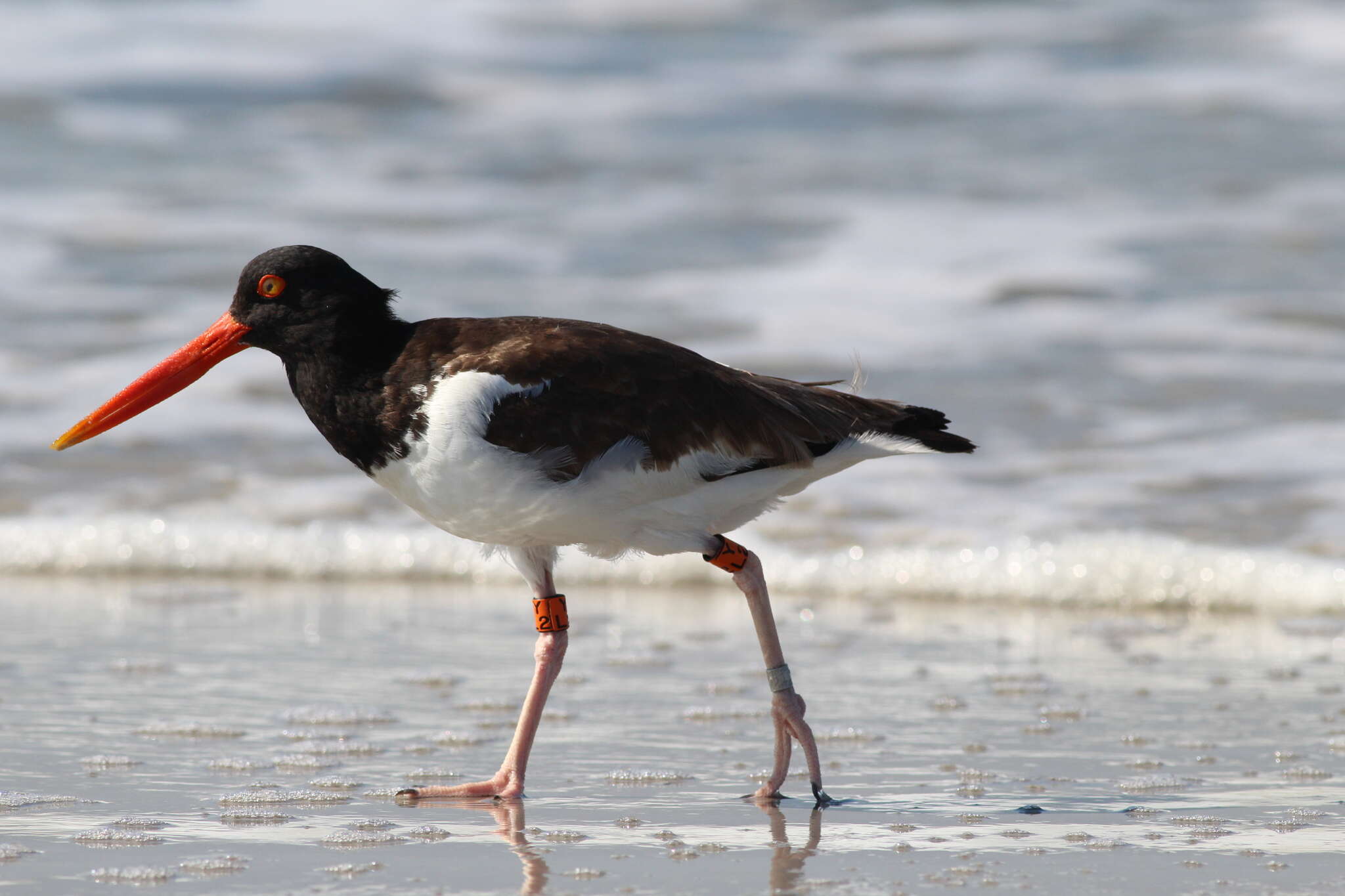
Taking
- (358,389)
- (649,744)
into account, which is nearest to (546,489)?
(358,389)

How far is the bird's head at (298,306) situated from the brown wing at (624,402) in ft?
0.59

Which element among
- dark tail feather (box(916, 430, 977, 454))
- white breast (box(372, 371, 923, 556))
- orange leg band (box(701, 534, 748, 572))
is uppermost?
dark tail feather (box(916, 430, 977, 454))

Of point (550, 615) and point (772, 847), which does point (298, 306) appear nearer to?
point (550, 615)

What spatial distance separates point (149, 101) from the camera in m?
16.2

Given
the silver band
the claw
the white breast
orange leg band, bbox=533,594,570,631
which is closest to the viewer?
the white breast

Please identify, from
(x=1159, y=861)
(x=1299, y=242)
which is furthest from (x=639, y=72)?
(x=1159, y=861)

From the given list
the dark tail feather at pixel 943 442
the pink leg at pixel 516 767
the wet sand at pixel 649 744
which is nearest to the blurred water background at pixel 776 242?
the wet sand at pixel 649 744

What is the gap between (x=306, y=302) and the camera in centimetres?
441

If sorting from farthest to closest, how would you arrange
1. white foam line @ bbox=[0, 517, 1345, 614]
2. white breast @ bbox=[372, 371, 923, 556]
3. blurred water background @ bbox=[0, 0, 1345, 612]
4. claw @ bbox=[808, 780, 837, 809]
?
blurred water background @ bbox=[0, 0, 1345, 612] → white foam line @ bbox=[0, 517, 1345, 614] → claw @ bbox=[808, 780, 837, 809] → white breast @ bbox=[372, 371, 923, 556]

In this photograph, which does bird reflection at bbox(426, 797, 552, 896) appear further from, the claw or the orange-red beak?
the orange-red beak

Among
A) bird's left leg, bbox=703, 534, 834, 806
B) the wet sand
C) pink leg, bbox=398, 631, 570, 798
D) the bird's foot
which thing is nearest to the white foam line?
the wet sand

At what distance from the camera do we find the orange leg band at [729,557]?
14.6 ft

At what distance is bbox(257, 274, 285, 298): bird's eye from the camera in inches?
175

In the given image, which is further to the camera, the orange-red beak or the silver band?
the orange-red beak
